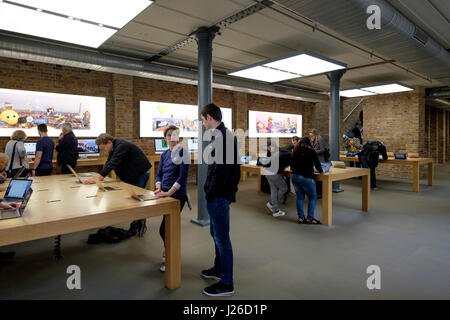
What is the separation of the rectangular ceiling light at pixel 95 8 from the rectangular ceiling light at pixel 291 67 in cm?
264

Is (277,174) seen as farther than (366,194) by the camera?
No

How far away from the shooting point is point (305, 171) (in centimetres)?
468

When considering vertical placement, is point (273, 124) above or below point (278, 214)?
above

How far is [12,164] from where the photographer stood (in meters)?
4.75

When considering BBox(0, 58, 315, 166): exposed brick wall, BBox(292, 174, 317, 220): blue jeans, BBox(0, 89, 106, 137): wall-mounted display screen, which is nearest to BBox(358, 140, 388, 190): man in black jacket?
BBox(292, 174, 317, 220): blue jeans

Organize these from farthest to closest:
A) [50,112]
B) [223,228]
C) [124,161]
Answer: [50,112], [124,161], [223,228]

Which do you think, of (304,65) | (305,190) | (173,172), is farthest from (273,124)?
(173,172)

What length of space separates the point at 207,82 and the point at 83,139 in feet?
13.5

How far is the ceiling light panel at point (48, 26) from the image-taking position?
3.28 m

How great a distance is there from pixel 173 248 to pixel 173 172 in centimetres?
79

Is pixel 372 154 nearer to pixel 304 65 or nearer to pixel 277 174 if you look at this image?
pixel 304 65

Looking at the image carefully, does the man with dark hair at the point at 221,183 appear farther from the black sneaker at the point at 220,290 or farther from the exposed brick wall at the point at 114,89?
the exposed brick wall at the point at 114,89

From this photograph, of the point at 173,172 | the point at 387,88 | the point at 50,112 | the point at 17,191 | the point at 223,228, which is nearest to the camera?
the point at 17,191
